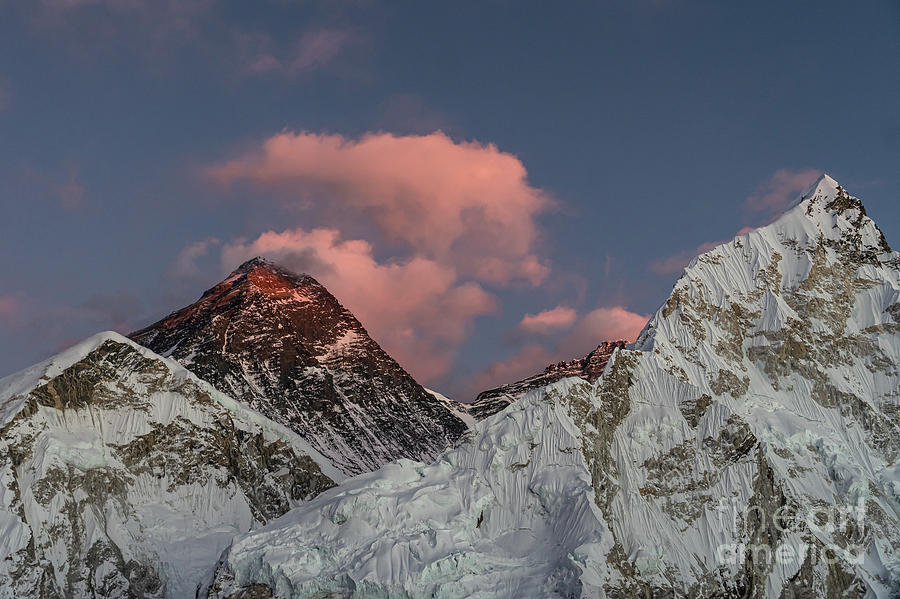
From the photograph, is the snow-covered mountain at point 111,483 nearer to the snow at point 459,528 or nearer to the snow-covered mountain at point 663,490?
the snow-covered mountain at point 663,490

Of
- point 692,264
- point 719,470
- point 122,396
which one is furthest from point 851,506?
point 122,396

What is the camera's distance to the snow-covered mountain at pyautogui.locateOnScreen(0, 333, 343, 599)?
545 feet

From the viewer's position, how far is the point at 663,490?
166m

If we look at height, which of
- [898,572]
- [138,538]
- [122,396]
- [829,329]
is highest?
[122,396]

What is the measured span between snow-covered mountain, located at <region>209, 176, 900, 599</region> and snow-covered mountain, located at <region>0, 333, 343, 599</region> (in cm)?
2881

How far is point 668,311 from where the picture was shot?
192 m

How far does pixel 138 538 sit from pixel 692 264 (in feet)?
393

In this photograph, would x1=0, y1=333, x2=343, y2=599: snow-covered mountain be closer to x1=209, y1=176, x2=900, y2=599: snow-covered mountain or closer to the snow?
x1=209, y1=176, x2=900, y2=599: snow-covered mountain

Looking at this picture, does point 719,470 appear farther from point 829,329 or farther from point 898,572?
point 829,329

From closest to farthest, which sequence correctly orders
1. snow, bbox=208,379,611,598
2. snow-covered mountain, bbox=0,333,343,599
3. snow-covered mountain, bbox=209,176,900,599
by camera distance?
snow, bbox=208,379,611,598 → snow-covered mountain, bbox=209,176,900,599 → snow-covered mountain, bbox=0,333,343,599

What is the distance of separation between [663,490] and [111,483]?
100444mm

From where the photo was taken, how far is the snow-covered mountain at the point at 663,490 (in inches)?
5837

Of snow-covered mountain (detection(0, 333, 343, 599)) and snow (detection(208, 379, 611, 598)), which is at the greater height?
snow-covered mountain (detection(0, 333, 343, 599))

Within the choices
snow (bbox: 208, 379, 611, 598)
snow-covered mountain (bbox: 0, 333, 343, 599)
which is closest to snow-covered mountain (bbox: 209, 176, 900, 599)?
snow (bbox: 208, 379, 611, 598)
